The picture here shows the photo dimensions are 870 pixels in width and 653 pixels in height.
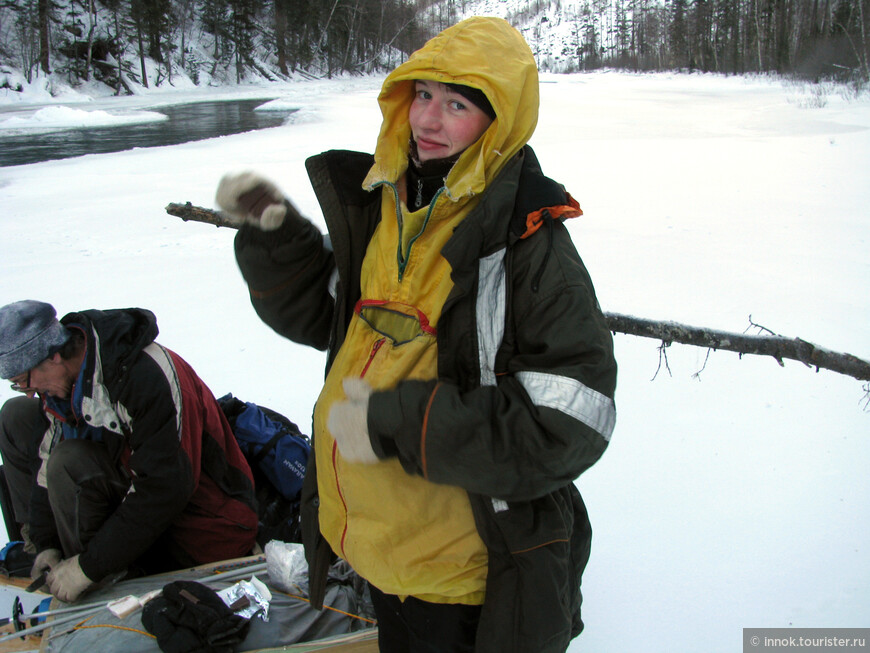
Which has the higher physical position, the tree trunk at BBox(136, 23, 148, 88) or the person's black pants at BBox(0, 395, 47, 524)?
the tree trunk at BBox(136, 23, 148, 88)

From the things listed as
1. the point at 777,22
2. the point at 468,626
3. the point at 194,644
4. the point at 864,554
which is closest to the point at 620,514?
the point at 864,554

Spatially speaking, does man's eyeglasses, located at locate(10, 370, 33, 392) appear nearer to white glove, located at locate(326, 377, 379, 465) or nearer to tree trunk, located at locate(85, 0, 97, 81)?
white glove, located at locate(326, 377, 379, 465)

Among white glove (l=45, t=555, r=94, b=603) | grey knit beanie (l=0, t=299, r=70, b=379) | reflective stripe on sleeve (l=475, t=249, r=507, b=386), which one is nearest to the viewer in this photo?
reflective stripe on sleeve (l=475, t=249, r=507, b=386)

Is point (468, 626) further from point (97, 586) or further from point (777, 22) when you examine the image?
point (777, 22)

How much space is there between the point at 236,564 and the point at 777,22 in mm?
41522

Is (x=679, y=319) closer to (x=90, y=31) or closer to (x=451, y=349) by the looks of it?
(x=451, y=349)

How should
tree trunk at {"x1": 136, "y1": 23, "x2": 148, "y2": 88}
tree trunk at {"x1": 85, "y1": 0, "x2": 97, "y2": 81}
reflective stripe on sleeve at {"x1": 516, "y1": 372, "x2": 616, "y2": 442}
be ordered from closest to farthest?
reflective stripe on sleeve at {"x1": 516, "y1": 372, "x2": 616, "y2": 442} < tree trunk at {"x1": 85, "y1": 0, "x2": 97, "y2": 81} < tree trunk at {"x1": 136, "y1": 23, "x2": 148, "y2": 88}

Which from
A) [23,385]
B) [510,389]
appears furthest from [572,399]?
[23,385]

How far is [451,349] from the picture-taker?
3.58 ft

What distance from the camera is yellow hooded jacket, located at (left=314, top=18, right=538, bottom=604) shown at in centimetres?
112

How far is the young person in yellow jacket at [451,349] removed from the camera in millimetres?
985

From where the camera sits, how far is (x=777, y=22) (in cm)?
3331

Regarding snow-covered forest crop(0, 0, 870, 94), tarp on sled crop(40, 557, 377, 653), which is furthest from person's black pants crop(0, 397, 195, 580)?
snow-covered forest crop(0, 0, 870, 94)

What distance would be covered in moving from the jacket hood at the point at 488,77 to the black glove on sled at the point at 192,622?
139 cm
